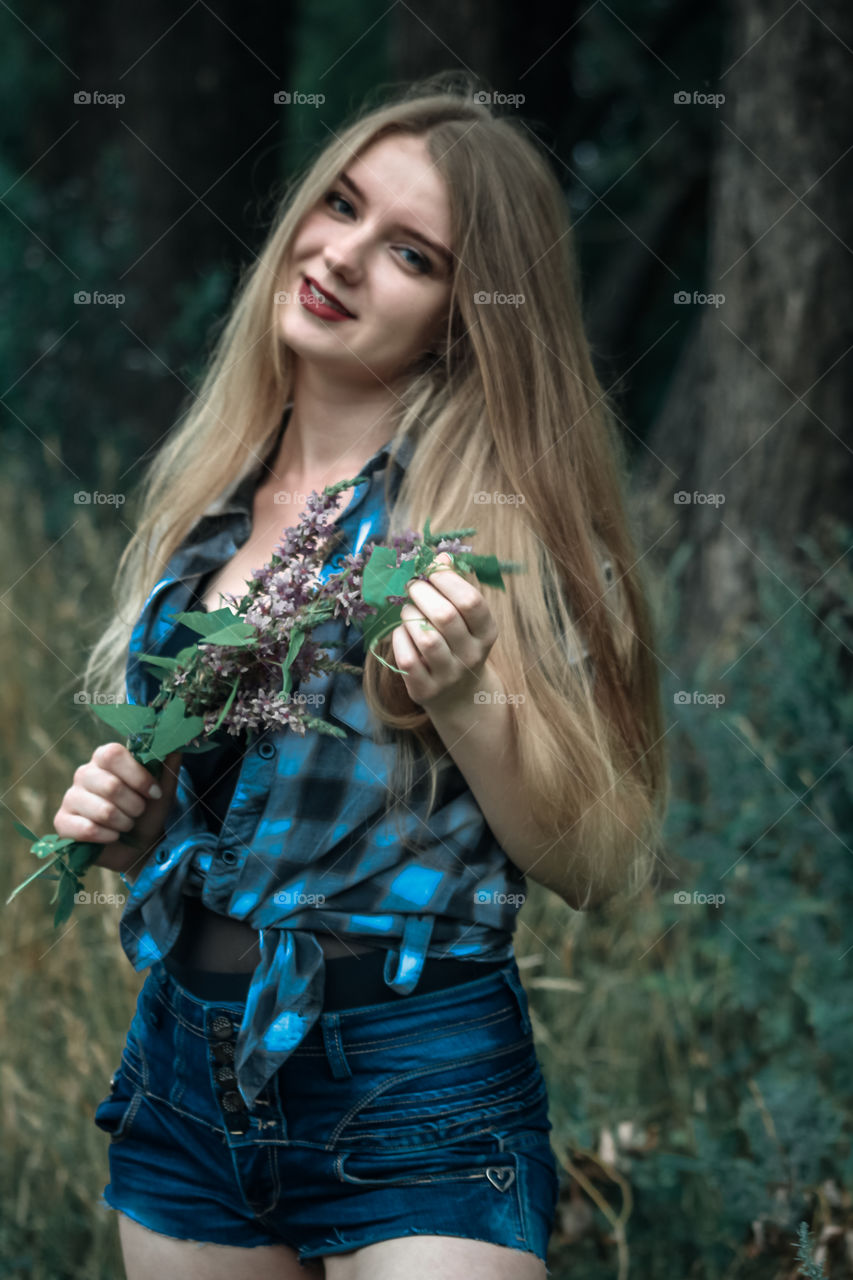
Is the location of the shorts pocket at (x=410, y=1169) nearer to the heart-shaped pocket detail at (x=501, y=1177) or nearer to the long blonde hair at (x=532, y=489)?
the heart-shaped pocket detail at (x=501, y=1177)

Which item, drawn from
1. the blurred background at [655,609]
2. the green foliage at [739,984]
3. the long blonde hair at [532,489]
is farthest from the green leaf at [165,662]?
the green foliage at [739,984]

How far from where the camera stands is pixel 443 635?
4.53 ft

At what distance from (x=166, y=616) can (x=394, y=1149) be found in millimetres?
767

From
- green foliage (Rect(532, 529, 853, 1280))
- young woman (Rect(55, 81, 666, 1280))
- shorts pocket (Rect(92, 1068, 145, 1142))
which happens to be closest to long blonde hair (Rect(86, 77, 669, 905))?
young woman (Rect(55, 81, 666, 1280))

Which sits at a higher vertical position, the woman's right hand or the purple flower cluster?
the purple flower cluster

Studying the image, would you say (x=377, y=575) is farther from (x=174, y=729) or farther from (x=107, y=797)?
(x=107, y=797)

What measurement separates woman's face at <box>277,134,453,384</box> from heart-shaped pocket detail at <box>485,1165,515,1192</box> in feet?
A: 3.45

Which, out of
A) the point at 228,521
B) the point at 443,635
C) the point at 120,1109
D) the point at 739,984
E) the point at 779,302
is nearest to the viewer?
the point at 443,635

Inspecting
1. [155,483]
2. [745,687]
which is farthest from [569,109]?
[155,483]

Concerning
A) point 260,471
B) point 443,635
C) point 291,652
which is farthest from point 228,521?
point 443,635

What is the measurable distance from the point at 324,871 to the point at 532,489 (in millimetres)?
578

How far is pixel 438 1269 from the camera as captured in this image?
142cm

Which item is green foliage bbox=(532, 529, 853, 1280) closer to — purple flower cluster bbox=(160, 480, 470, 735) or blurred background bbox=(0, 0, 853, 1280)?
blurred background bbox=(0, 0, 853, 1280)

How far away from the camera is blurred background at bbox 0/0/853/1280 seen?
2473mm
